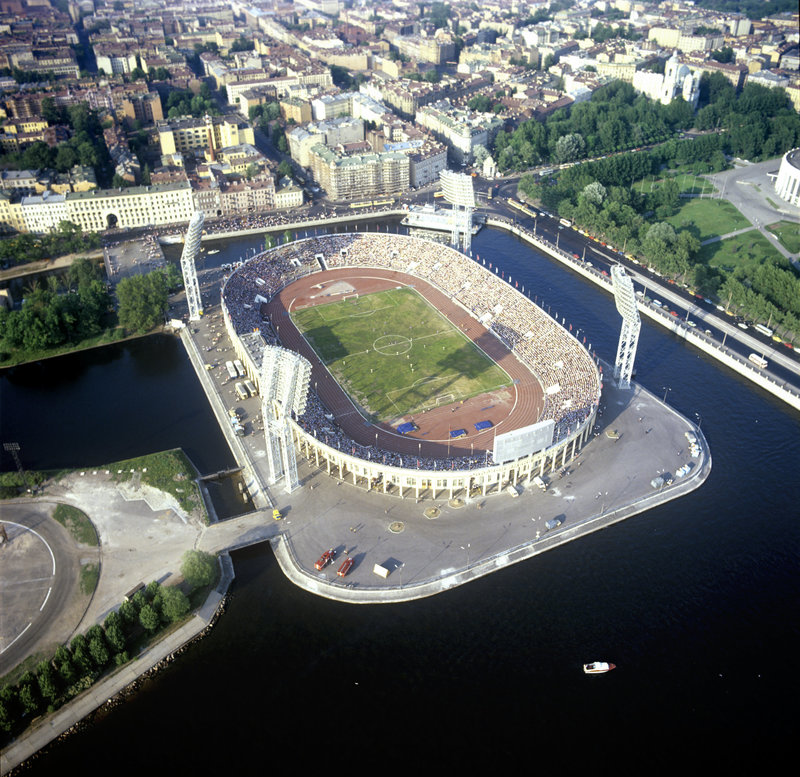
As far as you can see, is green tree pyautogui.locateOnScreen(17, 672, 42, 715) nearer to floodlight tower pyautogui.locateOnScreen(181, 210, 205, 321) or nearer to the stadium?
the stadium

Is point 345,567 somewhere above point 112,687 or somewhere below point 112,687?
above

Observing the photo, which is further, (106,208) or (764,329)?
(106,208)

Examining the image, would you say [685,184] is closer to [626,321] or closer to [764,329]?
[764,329]

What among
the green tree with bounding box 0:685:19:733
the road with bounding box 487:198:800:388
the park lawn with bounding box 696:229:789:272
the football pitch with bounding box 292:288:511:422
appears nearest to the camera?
the green tree with bounding box 0:685:19:733

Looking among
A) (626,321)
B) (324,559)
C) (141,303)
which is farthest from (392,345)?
(324,559)

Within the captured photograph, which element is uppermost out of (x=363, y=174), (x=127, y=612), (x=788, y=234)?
(x=363, y=174)

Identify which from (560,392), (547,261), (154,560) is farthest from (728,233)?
(154,560)

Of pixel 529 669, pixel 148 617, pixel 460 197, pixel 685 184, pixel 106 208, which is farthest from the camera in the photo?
pixel 685 184

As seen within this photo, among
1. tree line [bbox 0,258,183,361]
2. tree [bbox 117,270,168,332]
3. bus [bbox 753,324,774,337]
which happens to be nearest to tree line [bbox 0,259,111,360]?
tree line [bbox 0,258,183,361]
